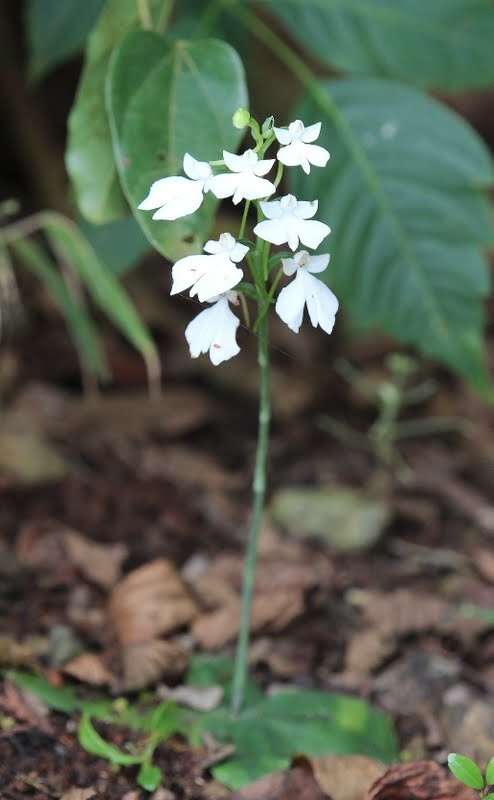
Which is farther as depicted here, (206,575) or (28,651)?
(206,575)

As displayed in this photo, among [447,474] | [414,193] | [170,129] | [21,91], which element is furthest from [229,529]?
[21,91]

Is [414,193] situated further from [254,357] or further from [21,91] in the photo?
[21,91]

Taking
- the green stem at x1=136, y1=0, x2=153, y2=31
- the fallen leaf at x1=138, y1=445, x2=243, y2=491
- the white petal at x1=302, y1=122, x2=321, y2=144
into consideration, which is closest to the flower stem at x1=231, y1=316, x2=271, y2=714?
the white petal at x1=302, y1=122, x2=321, y2=144

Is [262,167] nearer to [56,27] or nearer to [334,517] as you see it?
[56,27]

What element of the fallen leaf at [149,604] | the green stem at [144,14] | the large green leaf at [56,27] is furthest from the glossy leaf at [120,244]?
the fallen leaf at [149,604]

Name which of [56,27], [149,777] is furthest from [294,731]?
[56,27]

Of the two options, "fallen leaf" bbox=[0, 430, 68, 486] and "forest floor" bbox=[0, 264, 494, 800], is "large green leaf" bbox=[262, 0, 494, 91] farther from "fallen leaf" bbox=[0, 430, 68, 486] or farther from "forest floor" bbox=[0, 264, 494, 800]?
"fallen leaf" bbox=[0, 430, 68, 486]

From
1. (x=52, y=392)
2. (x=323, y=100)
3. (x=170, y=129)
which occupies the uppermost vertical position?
(x=170, y=129)
